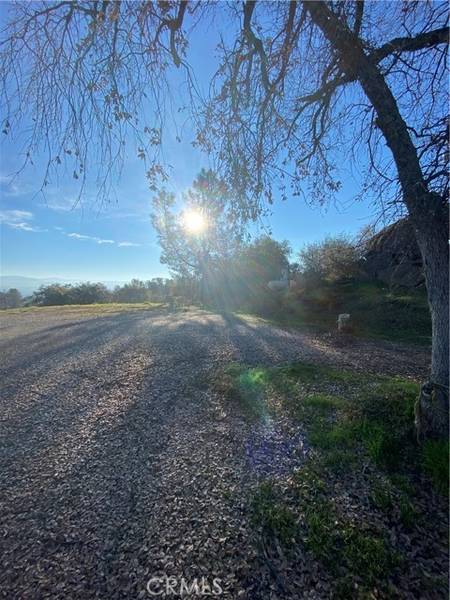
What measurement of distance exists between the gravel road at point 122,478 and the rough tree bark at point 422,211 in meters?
1.64

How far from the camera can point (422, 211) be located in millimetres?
2270

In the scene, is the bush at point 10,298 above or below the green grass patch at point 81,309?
above

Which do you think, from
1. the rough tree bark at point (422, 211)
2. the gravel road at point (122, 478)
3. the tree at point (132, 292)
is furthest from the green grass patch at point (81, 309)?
the rough tree bark at point (422, 211)

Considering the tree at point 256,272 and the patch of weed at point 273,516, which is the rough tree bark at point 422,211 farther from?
the tree at point 256,272

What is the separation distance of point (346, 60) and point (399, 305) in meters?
9.40

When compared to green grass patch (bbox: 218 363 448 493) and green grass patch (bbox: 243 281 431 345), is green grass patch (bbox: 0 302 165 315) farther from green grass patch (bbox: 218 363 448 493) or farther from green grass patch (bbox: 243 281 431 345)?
green grass patch (bbox: 218 363 448 493)

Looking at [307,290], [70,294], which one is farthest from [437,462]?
[70,294]

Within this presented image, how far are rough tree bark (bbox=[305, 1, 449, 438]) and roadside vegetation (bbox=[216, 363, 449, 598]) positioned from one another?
1.08 feet

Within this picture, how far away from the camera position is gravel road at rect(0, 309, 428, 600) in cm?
159

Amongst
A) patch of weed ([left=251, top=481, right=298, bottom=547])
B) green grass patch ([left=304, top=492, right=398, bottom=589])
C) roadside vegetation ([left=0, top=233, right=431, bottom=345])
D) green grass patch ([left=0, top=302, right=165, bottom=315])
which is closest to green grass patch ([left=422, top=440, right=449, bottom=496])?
green grass patch ([left=304, top=492, right=398, bottom=589])

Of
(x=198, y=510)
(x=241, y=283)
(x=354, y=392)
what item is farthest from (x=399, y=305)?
(x=241, y=283)

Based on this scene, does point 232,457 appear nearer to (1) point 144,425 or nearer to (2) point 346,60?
(1) point 144,425

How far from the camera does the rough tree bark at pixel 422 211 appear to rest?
2256mm

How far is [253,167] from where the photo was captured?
3355mm
